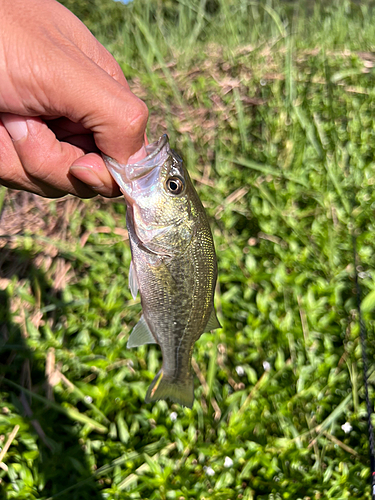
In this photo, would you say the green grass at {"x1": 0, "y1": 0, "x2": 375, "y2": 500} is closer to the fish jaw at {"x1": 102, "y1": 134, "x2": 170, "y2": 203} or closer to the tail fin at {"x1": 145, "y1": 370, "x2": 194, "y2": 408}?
the tail fin at {"x1": 145, "y1": 370, "x2": 194, "y2": 408}

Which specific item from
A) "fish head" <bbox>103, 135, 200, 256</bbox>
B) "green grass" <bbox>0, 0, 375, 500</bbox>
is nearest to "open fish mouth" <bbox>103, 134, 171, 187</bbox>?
"fish head" <bbox>103, 135, 200, 256</bbox>

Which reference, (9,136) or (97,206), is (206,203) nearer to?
(97,206)

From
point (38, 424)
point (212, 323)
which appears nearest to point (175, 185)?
point (212, 323)

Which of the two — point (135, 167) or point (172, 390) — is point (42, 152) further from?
point (172, 390)

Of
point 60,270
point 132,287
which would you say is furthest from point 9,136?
point 60,270

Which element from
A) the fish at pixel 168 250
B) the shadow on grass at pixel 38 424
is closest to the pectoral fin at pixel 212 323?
the fish at pixel 168 250

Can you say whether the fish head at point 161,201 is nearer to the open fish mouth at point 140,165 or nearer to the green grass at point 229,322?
the open fish mouth at point 140,165
